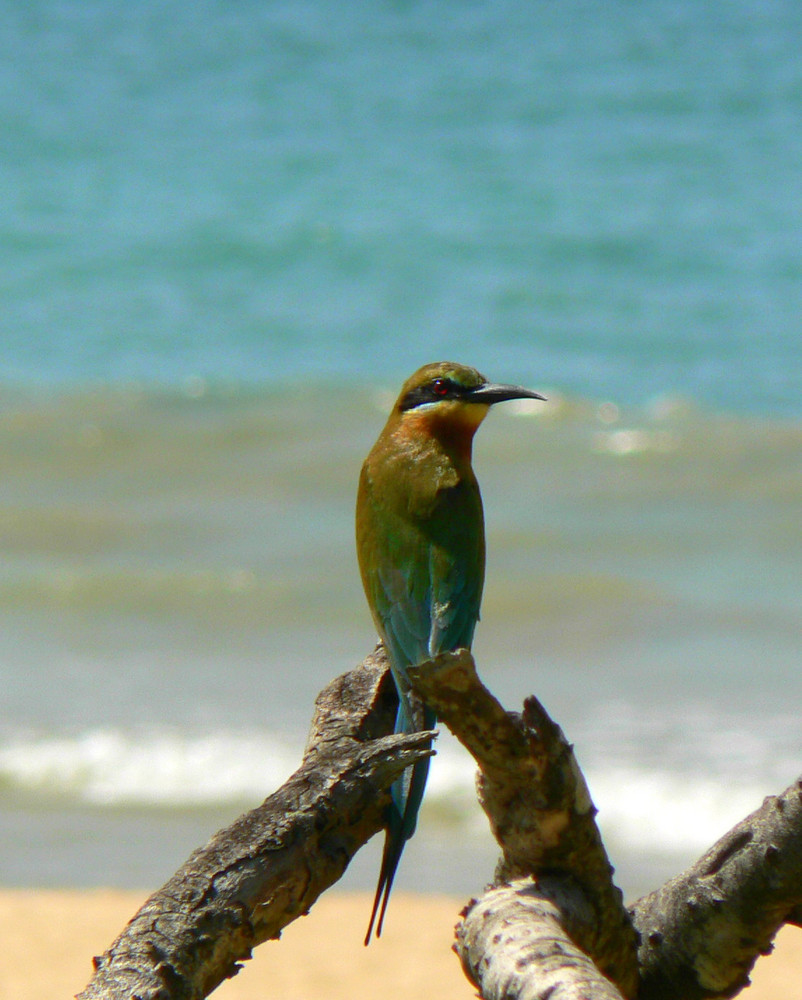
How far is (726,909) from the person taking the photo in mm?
2664

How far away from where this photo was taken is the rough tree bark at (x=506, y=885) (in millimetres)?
2303

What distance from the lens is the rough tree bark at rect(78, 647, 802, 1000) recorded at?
7.55 feet

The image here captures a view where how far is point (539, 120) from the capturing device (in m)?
20.4

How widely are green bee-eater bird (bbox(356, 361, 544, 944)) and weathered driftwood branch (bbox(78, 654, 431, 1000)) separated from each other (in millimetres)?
478

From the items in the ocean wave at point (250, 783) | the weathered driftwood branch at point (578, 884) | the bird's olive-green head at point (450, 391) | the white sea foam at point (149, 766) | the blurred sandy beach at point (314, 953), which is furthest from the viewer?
the white sea foam at point (149, 766)

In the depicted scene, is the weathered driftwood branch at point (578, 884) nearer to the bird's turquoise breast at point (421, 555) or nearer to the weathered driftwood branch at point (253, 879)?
the weathered driftwood branch at point (253, 879)

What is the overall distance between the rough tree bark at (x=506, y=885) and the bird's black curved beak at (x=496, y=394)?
4.42ft

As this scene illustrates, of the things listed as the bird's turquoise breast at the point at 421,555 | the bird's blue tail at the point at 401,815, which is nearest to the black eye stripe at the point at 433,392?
the bird's turquoise breast at the point at 421,555

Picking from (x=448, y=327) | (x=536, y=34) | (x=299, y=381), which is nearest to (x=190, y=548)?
(x=299, y=381)

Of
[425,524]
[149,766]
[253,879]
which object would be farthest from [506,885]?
[149,766]

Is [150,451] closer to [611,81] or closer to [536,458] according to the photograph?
[536,458]

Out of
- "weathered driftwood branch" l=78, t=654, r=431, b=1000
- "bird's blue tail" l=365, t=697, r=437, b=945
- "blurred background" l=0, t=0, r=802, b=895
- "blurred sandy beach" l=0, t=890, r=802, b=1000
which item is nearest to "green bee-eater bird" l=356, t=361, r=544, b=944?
"bird's blue tail" l=365, t=697, r=437, b=945

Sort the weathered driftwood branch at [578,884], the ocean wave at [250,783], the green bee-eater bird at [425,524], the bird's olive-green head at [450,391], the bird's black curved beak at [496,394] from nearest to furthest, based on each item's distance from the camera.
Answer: the weathered driftwood branch at [578,884], the green bee-eater bird at [425,524], the bird's black curved beak at [496,394], the bird's olive-green head at [450,391], the ocean wave at [250,783]

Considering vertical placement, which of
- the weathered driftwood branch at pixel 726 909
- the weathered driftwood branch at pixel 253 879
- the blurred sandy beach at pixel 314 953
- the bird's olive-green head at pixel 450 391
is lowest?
the weathered driftwood branch at pixel 726 909
